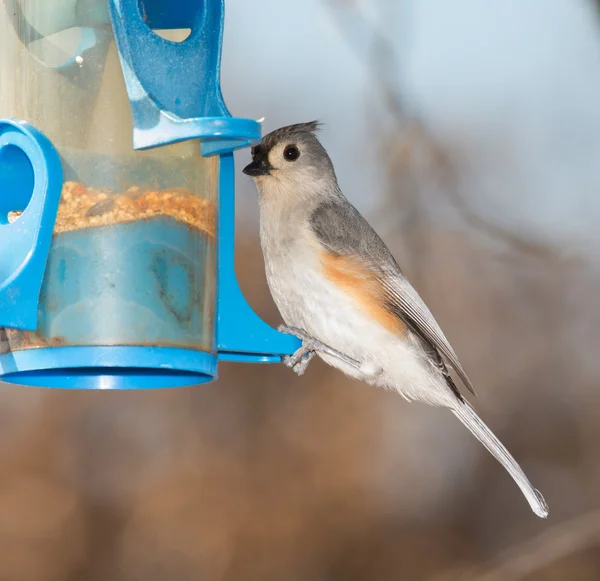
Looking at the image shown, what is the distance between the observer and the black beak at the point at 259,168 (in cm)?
549

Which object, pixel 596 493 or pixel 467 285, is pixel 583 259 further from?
pixel 596 493

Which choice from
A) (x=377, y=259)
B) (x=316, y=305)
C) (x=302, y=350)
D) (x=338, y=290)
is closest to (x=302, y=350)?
(x=302, y=350)

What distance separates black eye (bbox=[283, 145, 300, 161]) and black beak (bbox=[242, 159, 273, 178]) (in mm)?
102

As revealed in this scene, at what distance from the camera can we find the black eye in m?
5.55

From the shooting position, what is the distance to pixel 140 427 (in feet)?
27.6

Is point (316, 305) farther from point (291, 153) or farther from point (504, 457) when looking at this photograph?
point (504, 457)

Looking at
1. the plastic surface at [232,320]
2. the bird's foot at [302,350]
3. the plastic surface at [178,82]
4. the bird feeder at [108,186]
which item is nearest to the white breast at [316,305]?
the bird's foot at [302,350]

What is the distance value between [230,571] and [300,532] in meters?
0.56

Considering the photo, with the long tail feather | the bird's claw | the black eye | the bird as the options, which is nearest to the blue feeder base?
the bird's claw

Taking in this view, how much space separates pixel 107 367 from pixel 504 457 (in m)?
2.05

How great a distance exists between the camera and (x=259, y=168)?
18.0 feet

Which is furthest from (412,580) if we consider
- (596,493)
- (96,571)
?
(96,571)

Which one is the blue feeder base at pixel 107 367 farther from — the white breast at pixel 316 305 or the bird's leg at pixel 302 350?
the white breast at pixel 316 305

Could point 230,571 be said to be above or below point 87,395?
below
